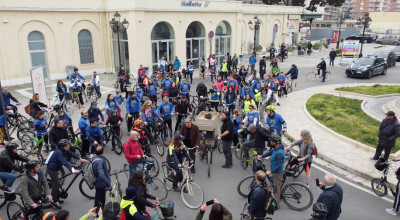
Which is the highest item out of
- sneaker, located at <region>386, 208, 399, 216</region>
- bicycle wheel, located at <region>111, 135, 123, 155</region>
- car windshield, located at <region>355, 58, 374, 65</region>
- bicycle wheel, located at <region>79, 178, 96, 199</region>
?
car windshield, located at <region>355, 58, 374, 65</region>

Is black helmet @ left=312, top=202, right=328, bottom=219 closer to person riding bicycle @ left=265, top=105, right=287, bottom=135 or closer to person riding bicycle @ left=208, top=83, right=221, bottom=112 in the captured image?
person riding bicycle @ left=265, top=105, right=287, bottom=135

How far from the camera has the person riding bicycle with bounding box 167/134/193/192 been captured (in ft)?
26.2

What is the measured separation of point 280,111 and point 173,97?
18.3ft

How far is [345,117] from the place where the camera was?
14.7 m

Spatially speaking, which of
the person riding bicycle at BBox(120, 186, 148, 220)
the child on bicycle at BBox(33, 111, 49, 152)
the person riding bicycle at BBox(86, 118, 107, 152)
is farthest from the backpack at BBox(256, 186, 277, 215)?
the child on bicycle at BBox(33, 111, 49, 152)

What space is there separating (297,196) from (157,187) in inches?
138

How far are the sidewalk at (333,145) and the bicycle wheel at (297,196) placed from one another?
2.82m

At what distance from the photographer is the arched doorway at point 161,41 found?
24616 millimetres

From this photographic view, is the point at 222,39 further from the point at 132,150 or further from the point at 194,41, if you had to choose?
the point at 132,150

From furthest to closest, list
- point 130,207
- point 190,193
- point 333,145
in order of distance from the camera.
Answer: point 333,145 → point 190,193 → point 130,207

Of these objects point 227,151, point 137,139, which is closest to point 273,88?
point 227,151

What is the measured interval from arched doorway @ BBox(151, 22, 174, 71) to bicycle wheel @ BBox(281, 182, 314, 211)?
19082 millimetres

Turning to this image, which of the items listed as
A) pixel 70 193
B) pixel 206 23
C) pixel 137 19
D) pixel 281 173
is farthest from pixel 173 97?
pixel 206 23

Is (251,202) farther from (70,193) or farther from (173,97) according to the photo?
(173,97)
